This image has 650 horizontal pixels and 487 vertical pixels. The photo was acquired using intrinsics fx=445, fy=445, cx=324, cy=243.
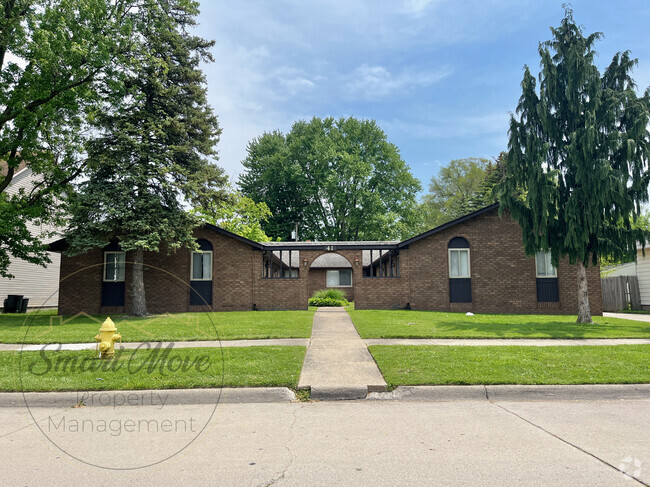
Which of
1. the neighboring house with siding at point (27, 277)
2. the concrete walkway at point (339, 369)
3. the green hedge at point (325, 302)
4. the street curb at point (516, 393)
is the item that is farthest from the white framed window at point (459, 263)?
the neighboring house with siding at point (27, 277)

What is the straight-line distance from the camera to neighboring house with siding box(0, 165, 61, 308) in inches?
1038

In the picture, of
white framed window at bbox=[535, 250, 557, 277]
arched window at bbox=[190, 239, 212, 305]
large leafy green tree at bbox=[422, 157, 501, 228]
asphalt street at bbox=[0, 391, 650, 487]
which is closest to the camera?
asphalt street at bbox=[0, 391, 650, 487]

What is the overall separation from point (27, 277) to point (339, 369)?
27.7 meters

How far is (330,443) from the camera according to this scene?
4.73 m

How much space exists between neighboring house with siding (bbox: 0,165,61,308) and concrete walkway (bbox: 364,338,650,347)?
22407 mm

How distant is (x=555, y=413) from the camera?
5891 mm

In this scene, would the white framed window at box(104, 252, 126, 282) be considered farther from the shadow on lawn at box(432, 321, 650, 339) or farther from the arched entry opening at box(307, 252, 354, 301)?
the shadow on lawn at box(432, 321, 650, 339)

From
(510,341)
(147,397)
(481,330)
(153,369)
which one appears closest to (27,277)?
(153,369)

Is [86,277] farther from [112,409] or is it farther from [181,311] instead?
[112,409]

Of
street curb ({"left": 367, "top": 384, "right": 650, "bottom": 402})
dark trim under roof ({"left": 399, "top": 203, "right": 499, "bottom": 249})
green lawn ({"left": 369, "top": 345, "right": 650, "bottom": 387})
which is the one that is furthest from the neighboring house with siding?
street curb ({"left": 367, "top": 384, "right": 650, "bottom": 402})

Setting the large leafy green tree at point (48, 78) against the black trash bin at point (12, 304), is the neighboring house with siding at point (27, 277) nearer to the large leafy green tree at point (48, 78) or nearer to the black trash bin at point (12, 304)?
the black trash bin at point (12, 304)

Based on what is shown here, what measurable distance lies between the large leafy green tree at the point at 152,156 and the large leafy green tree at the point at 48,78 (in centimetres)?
115

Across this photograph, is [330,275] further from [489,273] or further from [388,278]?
[489,273]

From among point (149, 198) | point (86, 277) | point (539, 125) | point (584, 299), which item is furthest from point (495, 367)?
point (86, 277)
